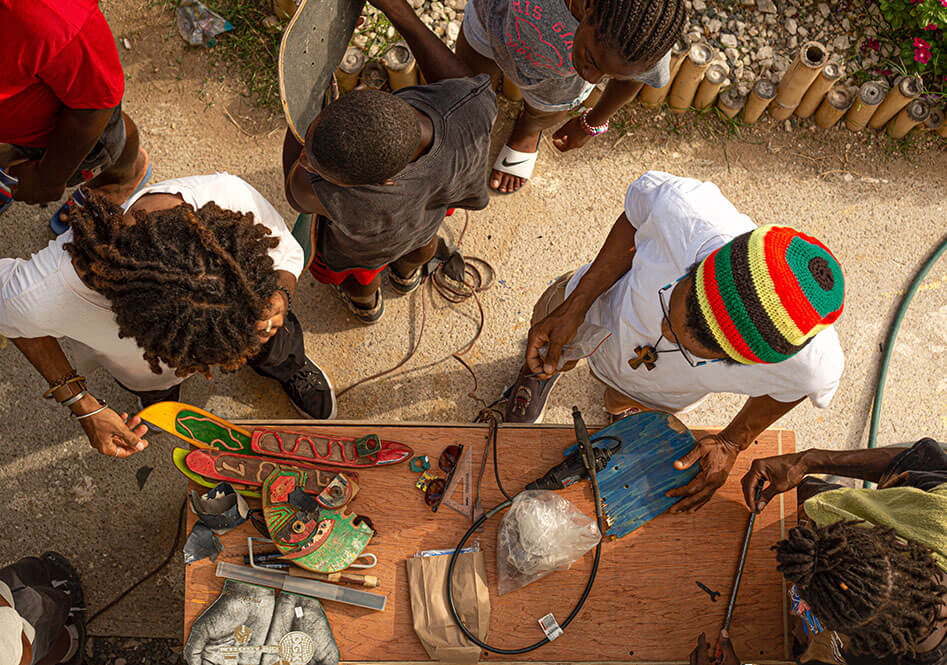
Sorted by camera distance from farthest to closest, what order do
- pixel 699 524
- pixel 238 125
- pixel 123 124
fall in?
1. pixel 238 125
2. pixel 123 124
3. pixel 699 524

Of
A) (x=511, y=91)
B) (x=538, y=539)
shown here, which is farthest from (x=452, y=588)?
(x=511, y=91)

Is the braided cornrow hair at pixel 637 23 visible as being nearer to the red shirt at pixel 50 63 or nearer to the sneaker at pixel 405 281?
the sneaker at pixel 405 281

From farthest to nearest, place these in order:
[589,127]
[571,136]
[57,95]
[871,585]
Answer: [571,136], [589,127], [57,95], [871,585]

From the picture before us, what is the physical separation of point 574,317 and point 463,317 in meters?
1.15

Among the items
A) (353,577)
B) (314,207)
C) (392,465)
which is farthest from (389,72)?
(353,577)

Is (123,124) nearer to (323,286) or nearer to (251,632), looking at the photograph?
(323,286)

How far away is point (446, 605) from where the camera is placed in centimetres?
213

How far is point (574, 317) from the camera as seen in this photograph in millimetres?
2416

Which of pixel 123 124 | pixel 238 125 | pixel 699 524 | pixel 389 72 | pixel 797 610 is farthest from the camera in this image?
pixel 238 125

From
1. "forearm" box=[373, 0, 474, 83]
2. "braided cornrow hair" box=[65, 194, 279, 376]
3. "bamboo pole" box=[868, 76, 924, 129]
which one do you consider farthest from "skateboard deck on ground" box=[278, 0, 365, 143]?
"bamboo pole" box=[868, 76, 924, 129]

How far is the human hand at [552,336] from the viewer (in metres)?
2.43

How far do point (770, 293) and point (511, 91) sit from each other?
243 cm

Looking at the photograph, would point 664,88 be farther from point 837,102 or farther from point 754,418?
point 754,418

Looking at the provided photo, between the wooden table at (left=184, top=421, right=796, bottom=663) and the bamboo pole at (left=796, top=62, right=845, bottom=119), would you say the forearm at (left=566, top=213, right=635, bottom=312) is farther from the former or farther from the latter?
the bamboo pole at (left=796, top=62, right=845, bottom=119)
